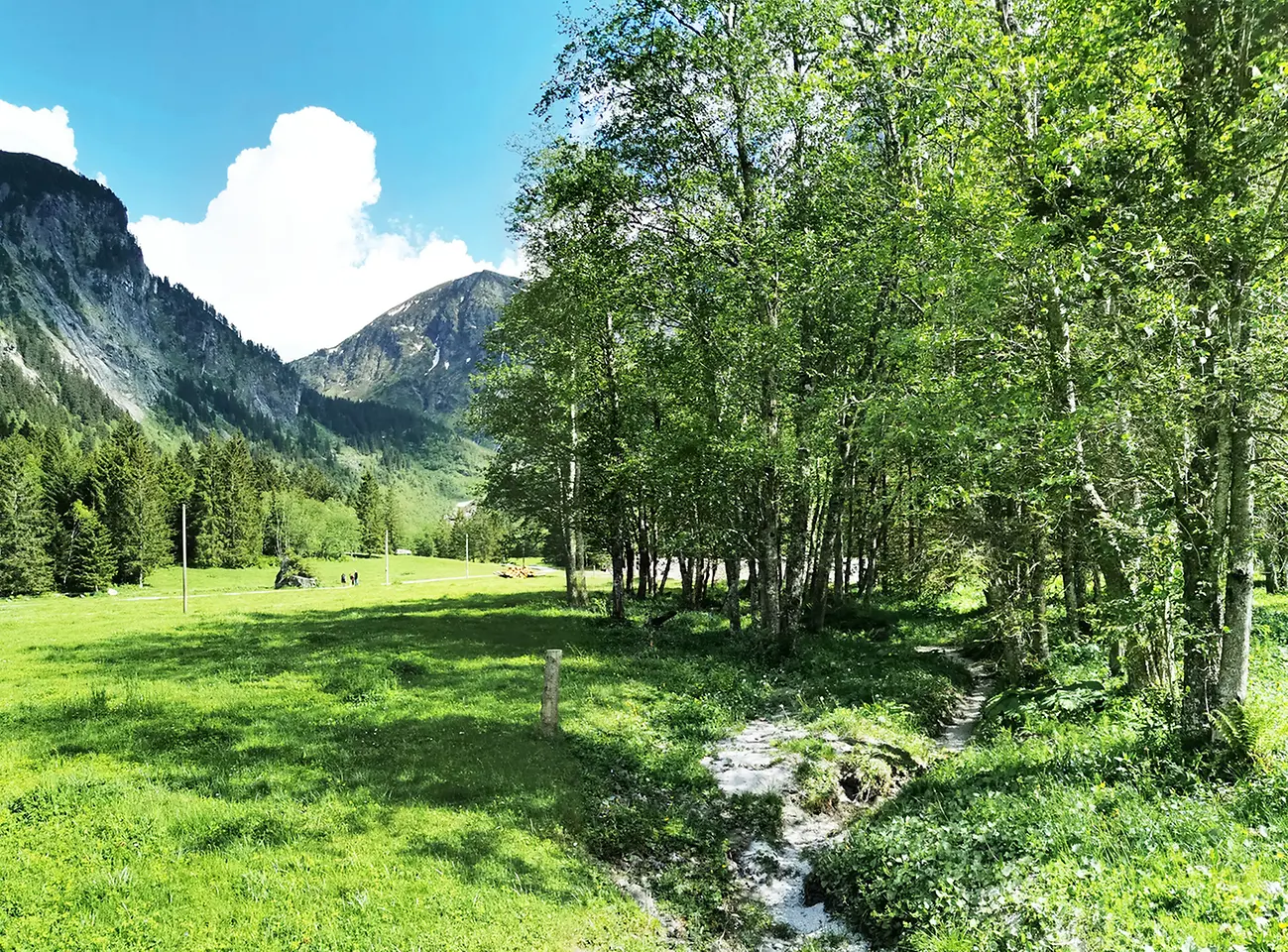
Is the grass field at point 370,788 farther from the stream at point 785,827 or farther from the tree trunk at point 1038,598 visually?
the tree trunk at point 1038,598

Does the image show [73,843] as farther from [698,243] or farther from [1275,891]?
[698,243]

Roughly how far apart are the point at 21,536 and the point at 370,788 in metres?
94.2

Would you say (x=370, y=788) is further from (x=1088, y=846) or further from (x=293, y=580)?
(x=293, y=580)

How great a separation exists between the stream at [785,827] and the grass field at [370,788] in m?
0.60

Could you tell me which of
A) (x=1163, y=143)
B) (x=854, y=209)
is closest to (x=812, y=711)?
(x=1163, y=143)

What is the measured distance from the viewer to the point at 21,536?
252 feet

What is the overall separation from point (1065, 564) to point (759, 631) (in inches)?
401

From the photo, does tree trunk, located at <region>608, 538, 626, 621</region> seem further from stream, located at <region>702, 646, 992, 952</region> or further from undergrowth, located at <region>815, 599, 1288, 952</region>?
undergrowth, located at <region>815, 599, 1288, 952</region>

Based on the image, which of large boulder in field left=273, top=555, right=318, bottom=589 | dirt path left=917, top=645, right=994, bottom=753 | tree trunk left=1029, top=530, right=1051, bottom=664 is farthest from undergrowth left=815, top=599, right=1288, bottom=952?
large boulder in field left=273, top=555, right=318, bottom=589

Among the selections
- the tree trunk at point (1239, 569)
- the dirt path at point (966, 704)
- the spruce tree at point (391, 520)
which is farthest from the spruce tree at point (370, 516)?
the tree trunk at point (1239, 569)

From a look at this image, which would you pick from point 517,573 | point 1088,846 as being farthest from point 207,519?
point 1088,846

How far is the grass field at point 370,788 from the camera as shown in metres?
8.34

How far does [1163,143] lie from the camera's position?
10227 millimetres

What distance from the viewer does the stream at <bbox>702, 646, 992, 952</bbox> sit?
9.82 metres
